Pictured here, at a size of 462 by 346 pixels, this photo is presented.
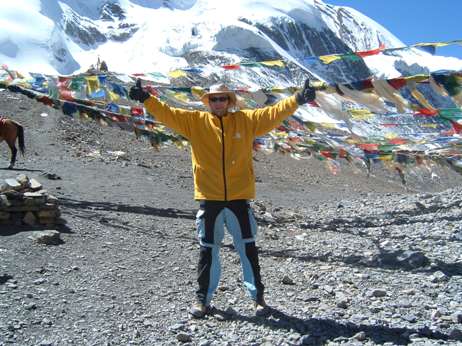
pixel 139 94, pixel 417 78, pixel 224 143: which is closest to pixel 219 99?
pixel 224 143

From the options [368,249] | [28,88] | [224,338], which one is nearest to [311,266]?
[368,249]

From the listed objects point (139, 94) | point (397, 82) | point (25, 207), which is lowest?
point (25, 207)

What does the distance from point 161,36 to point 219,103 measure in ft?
454

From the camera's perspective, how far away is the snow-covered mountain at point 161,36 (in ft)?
402

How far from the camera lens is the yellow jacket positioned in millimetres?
4633

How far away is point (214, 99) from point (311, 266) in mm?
2916

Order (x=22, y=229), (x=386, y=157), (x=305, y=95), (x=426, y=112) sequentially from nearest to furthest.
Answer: (x=305, y=95) → (x=22, y=229) → (x=426, y=112) → (x=386, y=157)

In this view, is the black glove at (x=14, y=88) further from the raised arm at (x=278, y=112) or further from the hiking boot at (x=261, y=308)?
the hiking boot at (x=261, y=308)

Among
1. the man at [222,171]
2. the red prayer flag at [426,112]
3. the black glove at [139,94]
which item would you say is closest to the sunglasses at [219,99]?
the man at [222,171]

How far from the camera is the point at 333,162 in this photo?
1191 cm

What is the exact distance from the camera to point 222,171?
464 centimetres

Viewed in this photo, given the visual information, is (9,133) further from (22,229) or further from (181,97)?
(22,229)

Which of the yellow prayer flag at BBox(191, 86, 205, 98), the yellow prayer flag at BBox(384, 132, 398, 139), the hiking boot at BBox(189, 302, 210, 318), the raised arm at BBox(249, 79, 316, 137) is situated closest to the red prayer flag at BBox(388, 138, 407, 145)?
the yellow prayer flag at BBox(384, 132, 398, 139)

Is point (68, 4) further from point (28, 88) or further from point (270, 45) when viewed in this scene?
point (28, 88)
